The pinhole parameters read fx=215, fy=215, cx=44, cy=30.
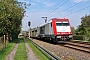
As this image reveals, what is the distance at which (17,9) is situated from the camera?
3600cm

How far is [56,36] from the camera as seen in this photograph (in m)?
30.3

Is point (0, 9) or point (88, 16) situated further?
point (88, 16)

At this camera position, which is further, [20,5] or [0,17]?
[20,5]

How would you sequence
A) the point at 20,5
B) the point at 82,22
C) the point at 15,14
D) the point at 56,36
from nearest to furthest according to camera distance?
the point at 56,36
the point at 15,14
the point at 20,5
the point at 82,22

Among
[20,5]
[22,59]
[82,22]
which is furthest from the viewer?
[82,22]

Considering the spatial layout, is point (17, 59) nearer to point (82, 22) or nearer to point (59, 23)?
point (59, 23)

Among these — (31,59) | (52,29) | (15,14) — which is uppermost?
(15,14)

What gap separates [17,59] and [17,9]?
2360 cm

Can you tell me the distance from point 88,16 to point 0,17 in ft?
251

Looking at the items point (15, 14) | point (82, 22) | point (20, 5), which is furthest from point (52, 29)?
point (82, 22)

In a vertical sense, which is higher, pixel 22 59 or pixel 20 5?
pixel 20 5

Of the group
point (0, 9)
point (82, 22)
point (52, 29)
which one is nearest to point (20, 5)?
point (52, 29)

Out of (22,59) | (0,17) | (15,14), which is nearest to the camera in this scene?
(22,59)

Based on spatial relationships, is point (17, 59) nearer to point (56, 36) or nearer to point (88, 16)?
point (56, 36)
